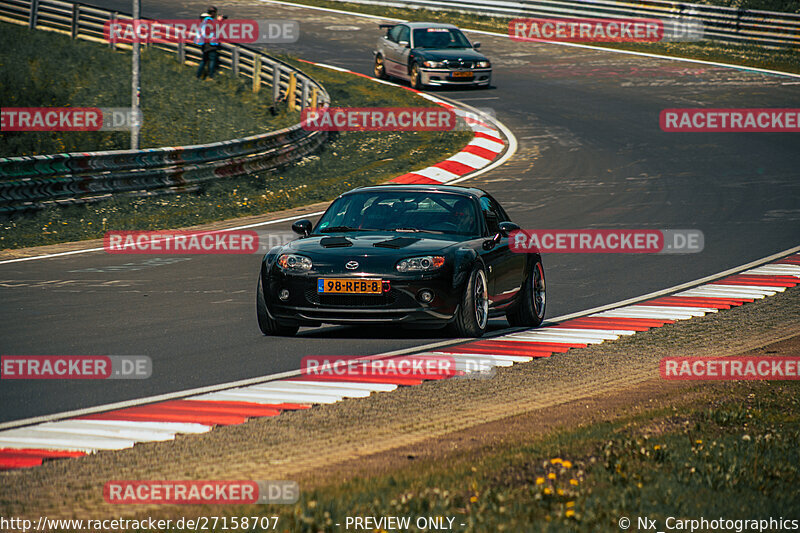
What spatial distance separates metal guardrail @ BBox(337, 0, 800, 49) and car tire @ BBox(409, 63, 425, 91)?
14596 millimetres

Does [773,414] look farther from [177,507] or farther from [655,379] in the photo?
[177,507]

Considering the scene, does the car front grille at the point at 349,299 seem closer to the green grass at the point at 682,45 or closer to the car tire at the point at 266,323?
the car tire at the point at 266,323

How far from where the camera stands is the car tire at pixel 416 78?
33.0 meters

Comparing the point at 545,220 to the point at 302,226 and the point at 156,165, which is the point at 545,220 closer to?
the point at 156,165

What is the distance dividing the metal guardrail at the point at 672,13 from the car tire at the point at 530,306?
1289 inches

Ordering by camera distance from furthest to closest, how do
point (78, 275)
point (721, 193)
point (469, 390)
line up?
point (721, 193), point (78, 275), point (469, 390)

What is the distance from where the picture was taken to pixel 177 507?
18.1 feet

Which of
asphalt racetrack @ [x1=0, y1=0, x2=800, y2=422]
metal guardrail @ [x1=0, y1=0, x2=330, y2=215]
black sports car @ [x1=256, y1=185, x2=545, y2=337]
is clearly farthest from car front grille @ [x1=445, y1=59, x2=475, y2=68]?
black sports car @ [x1=256, y1=185, x2=545, y2=337]

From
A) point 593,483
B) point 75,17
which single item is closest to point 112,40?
point 75,17

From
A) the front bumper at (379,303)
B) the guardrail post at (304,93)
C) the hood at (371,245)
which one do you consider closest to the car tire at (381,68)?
the guardrail post at (304,93)

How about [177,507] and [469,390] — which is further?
[469,390]

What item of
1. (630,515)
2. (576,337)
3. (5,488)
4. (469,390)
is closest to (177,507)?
(5,488)

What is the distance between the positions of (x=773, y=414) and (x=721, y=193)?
1548 centimetres

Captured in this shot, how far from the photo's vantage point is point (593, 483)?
5.80m
